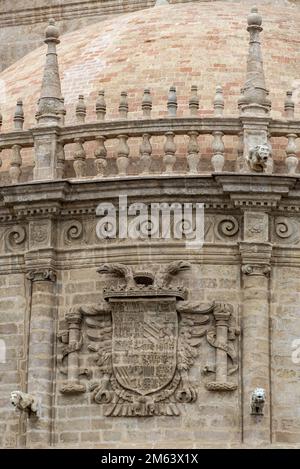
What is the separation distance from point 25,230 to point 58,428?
11.3ft

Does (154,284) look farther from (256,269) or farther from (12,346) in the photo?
(12,346)

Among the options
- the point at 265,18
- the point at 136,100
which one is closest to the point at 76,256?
the point at 136,100

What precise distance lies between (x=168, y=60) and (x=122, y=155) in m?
3.32

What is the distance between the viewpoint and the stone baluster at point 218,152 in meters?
32.2

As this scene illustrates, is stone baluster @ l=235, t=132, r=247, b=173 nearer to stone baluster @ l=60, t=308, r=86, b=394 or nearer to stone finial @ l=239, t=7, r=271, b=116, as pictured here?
stone finial @ l=239, t=7, r=271, b=116

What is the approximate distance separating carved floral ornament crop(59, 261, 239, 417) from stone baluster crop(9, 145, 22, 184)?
2552 mm

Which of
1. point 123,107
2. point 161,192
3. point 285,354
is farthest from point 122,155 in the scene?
point 285,354

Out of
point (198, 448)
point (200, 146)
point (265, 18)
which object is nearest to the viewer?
point (198, 448)

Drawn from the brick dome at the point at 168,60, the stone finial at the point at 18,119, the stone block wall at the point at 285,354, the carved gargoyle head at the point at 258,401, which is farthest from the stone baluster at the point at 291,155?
the stone finial at the point at 18,119

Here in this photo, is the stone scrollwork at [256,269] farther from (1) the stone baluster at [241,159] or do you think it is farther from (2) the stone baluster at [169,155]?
(2) the stone baluster at [169,155]

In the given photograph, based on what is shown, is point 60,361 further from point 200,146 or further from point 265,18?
point 265,18

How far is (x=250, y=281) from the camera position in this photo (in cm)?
3156

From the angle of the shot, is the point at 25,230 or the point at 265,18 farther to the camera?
the point at 265,18

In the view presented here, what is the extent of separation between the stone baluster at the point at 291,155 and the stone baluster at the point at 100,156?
3058mm
